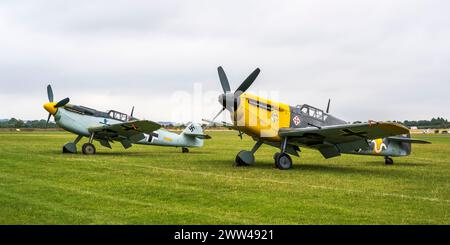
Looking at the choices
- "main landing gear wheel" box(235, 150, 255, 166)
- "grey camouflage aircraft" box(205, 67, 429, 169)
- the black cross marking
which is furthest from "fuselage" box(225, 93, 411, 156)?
the black cross marking

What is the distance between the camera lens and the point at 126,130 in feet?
73.2

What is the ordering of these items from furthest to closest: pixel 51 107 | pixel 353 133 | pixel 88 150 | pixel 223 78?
pixel 51 107 → pixel 88 150 → pixel 223 78 → pixel 353 133

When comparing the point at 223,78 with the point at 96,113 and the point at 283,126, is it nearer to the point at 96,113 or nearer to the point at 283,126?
the point at 283,126

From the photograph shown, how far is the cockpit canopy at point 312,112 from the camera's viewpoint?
1680 cm

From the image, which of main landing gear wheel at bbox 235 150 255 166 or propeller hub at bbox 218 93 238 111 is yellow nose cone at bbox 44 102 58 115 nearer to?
propeller hub at bbox 218 93 238 111

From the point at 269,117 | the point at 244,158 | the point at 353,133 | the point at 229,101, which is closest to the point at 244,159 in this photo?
the point at 244,158

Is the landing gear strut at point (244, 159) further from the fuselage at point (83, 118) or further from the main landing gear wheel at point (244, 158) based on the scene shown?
the fuselage at point (83, 118)

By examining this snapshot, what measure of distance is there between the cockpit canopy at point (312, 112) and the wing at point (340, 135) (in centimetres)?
89

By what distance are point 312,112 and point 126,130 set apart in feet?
29.4

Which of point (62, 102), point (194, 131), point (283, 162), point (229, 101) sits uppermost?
point (62, 102)

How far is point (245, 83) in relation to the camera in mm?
16391
